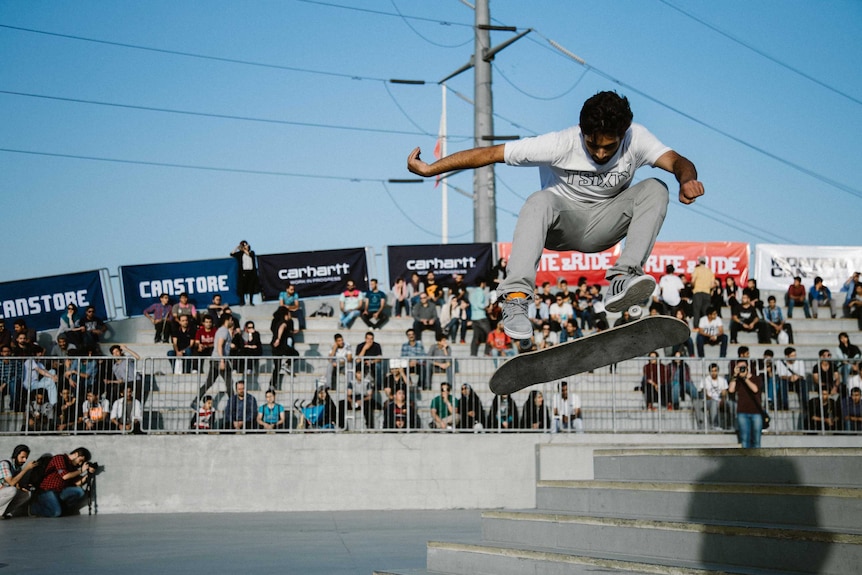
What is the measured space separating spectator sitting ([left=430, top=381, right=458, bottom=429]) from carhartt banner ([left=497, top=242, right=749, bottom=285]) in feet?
28.3

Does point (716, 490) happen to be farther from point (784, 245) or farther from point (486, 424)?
point (784, 245)

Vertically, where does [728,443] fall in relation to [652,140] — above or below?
below

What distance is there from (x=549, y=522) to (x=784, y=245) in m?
18.2

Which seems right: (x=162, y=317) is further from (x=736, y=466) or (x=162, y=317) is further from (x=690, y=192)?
(x=690, y=192)

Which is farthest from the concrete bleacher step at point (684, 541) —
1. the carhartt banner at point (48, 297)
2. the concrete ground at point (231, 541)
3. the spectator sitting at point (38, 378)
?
the carhartt banner at point (48, 297)

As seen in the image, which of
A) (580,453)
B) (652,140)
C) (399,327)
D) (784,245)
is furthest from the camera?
(784,245)

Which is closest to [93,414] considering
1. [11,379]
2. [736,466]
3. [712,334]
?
[11,379]

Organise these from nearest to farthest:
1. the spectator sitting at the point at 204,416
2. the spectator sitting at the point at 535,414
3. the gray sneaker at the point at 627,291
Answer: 1. the gray sneaker at the point at 627,291
2. the spectator sitting at the point at 204,416
3. the spectator sitting at the point at 535,414

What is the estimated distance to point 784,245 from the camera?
22.8 meters

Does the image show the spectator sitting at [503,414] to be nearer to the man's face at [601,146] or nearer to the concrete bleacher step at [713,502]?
the concrete bleacher step at [713,502]

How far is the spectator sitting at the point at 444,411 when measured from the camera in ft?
45.8

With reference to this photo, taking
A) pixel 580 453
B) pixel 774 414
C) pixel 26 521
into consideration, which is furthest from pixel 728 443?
pixel 26 521

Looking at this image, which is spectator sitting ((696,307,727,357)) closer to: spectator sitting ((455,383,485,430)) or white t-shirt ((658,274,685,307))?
white t-shirt ((658,274,685,307))

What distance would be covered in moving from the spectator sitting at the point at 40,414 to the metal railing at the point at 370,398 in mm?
14
